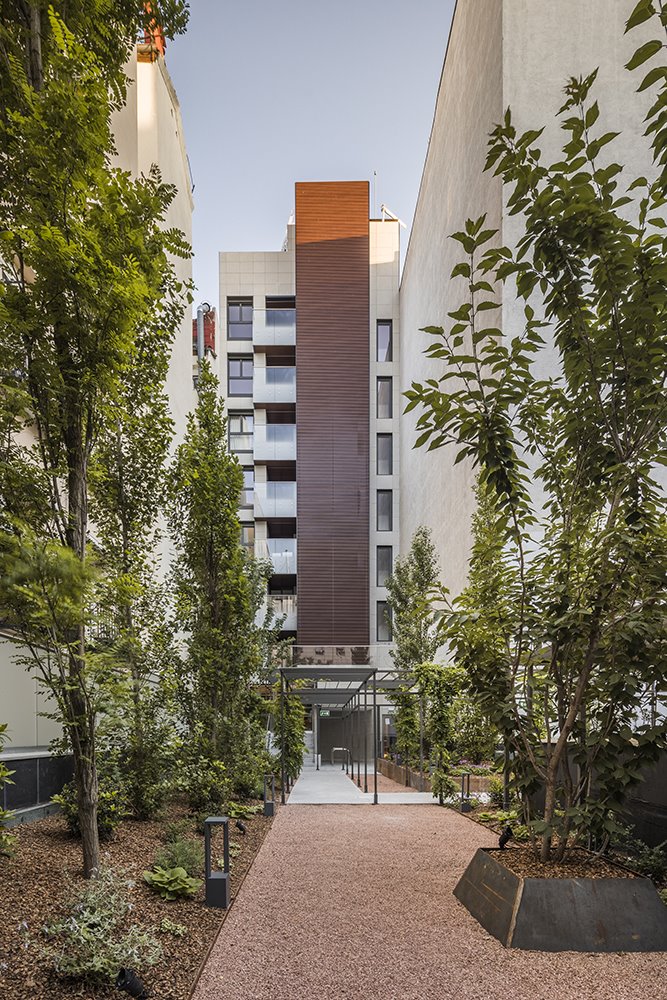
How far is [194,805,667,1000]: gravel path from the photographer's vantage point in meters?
5.22

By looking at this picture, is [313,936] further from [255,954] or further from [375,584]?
[375,584]

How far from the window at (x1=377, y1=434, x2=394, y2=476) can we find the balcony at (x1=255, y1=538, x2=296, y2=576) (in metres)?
5.79

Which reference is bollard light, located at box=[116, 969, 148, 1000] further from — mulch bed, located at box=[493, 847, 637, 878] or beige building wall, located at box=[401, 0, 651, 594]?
beige building wall, located at box=[401, 0, 651, 594]

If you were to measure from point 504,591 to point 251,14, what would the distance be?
609 inches

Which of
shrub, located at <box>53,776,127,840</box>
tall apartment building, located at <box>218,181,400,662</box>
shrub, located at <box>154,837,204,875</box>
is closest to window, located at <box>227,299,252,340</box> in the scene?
tall apartment building, located at <box>218,181,400,662</box>

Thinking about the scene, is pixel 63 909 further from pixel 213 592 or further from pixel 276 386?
pixel 276 386

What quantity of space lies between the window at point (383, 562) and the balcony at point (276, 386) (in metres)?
8.64

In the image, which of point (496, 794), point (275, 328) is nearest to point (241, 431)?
point (275, 328)

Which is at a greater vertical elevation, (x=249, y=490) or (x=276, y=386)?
(x=276, y=386)

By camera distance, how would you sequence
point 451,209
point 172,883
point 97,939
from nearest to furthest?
1. point 97,939
2. point 172,883
3. point 451,209

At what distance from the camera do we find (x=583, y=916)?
593cm

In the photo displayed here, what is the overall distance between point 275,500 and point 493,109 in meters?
21.3

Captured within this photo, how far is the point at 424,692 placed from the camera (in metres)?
17.0

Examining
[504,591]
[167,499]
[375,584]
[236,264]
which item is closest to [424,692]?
[167,499]
